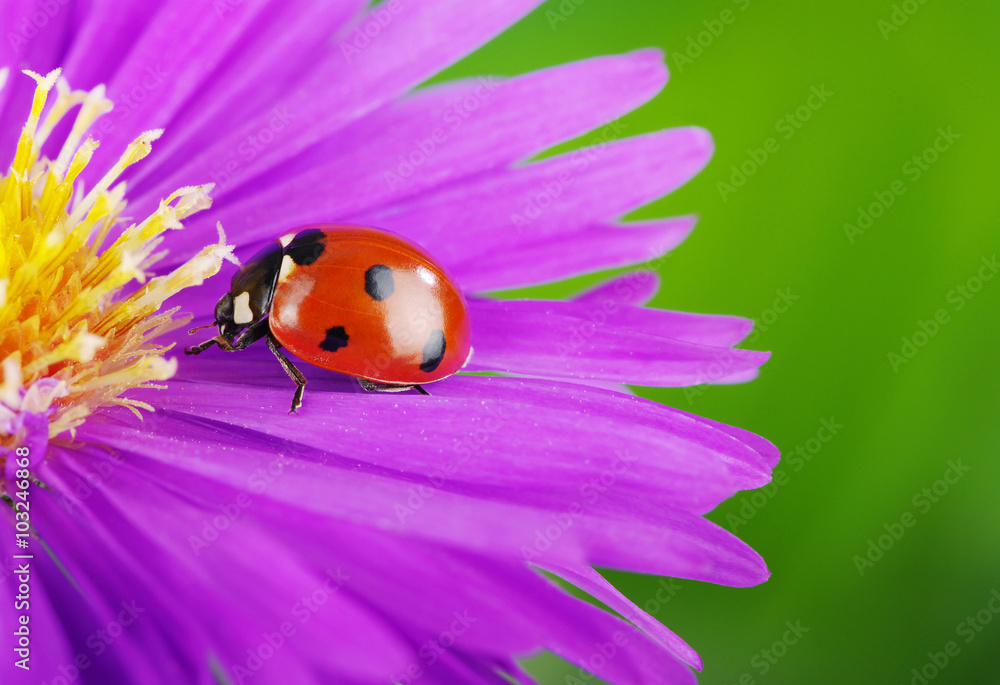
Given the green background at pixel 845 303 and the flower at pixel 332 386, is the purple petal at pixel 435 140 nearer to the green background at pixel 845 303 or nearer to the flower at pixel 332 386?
the flower at pixel 332 386

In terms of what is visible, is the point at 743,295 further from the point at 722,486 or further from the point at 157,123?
the point at 157,123

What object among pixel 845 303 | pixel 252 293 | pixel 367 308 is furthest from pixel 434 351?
pixel 845 303

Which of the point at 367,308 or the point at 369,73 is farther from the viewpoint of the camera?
the point at 369,73

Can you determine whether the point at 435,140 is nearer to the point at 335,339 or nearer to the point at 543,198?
the point at 543,198

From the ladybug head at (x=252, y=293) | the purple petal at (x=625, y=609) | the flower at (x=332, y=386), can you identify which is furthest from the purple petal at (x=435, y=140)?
the purple petal at (x=625, y=609)

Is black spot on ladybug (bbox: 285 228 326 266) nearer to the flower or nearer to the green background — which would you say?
the flower
